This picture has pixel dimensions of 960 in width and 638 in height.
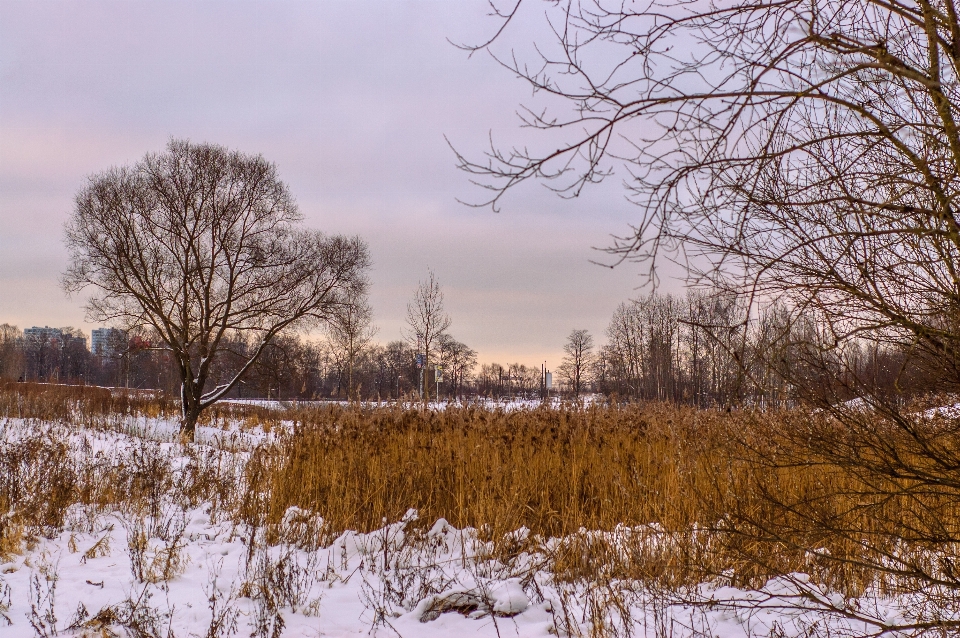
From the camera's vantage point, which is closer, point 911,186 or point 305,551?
point 911,186

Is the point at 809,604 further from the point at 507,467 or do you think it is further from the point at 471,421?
the point at 471,421

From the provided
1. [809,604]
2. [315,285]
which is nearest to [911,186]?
[809,604]

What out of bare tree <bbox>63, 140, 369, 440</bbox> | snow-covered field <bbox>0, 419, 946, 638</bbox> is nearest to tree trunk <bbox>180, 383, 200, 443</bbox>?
bare tree <bbox>63, 140, 369, 440</bbox>

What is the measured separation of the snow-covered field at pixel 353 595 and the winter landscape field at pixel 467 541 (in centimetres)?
2

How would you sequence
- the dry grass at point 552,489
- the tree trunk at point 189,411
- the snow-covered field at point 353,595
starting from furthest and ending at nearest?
the tree trunk at point 189,411
the dry grass at point 552,489
the snow-covered field at point 353,595

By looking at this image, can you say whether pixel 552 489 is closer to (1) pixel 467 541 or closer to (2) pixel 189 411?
(1) pixel 467 541

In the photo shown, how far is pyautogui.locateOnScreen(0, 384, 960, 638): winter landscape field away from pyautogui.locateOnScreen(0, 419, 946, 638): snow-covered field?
0.8 inches

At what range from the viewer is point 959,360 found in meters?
2.62

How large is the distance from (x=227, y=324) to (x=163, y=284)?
1.92m

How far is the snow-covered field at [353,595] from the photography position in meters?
3.29

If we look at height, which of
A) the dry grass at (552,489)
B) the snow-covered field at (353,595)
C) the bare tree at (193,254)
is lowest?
the snow-covered field at (353,595)

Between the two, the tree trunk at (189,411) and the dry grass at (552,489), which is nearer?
the dry grass at (552,489)

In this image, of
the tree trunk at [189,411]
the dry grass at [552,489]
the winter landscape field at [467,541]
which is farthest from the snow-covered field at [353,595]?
the tree trunk at [189,411]

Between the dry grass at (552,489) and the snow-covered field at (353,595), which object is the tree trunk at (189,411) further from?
the snow-covered field at (353,595)
